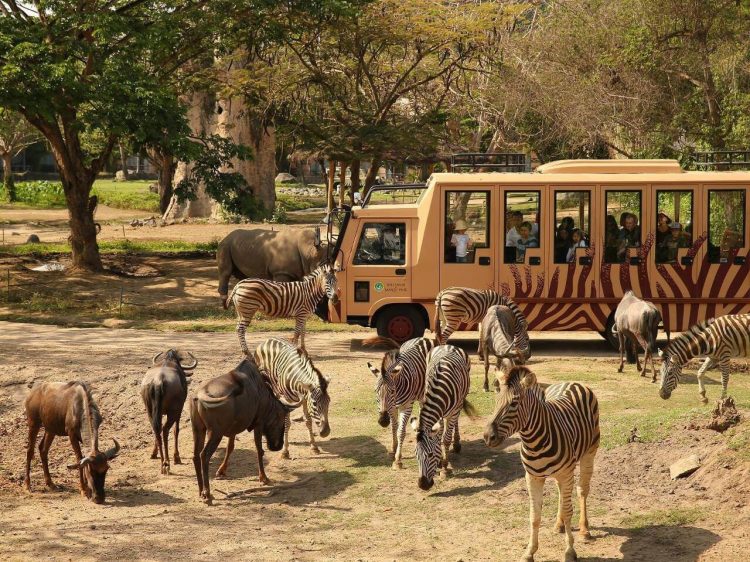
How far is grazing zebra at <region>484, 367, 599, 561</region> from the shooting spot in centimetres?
890

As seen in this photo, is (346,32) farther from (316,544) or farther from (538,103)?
(316,544)

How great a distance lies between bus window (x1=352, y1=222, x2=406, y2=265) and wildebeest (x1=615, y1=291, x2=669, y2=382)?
3.64 meters

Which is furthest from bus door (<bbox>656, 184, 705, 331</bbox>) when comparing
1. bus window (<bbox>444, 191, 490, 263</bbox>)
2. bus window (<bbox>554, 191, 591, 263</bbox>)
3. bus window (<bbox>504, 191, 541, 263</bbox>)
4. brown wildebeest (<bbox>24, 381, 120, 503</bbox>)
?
brown wildebeest (<bbox>24, 381, 120, 503</bbox>)

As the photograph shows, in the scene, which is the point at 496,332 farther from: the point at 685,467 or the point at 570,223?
the point at 685,467

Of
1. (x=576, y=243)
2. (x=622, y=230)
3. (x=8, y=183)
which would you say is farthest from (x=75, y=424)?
(x=8, y=183)

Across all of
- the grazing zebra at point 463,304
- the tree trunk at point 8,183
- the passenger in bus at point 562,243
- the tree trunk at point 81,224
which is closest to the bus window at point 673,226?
the passenger in bus at point 562,243

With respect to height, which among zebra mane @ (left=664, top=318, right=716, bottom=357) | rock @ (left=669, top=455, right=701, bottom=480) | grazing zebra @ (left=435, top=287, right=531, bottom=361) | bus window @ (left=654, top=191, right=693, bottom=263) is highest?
bus window @ (left=654, top=191, right=693, bottom=263)

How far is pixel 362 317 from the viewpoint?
18.0 meters

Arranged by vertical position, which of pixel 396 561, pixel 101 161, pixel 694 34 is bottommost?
pixel 396 561

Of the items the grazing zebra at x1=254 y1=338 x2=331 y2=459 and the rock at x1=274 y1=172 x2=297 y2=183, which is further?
the rock at x1=274 y1=172 x2=297 y2=183

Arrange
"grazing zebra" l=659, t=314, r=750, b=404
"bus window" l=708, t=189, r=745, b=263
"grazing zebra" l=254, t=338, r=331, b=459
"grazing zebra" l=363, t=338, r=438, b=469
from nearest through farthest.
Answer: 1. "grazing zebra" l=363, t=338, r=438, b=469
2. "grazing zebra" l=254, t=338, r=331, b=459
3. "grazing zebra" l=659, t=314, r=750, b=404
4. "bus window" l=708, t=189, r=745, b=263

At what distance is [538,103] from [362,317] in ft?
72.4

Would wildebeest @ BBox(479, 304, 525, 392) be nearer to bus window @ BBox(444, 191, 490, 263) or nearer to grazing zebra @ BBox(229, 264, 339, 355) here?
bus window @ BBox(444, 191, 490, 263)

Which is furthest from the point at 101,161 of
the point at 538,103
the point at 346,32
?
the point at 538,103
